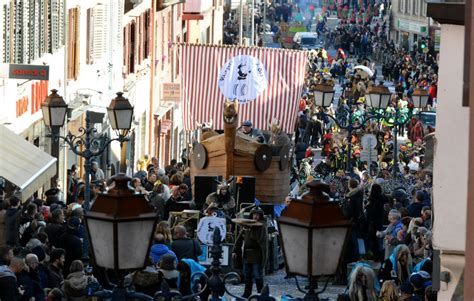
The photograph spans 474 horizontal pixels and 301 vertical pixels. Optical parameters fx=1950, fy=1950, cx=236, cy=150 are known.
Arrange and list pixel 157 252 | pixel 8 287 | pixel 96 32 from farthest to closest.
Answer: pixel 96 32 → pixel 157 252 → pixel 8 287

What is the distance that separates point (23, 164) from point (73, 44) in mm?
11241

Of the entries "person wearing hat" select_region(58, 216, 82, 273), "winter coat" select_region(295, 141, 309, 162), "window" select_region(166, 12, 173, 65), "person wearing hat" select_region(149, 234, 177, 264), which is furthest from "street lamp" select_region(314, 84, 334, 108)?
"window" select_region(166, 12, 173, 65)

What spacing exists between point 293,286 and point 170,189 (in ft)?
17.4

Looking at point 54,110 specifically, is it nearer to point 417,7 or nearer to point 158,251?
point 158,251

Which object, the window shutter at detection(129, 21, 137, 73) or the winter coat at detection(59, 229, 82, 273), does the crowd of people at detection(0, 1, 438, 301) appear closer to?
the winter coat at detection(59, 229, 82, 273)

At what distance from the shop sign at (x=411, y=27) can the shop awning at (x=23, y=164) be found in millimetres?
64357

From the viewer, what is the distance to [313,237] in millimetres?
11109

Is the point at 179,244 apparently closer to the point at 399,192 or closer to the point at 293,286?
the point at 293,286

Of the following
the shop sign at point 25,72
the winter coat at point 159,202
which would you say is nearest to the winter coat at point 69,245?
the winter coat at point 159,202

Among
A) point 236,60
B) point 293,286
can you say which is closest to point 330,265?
point 293,286

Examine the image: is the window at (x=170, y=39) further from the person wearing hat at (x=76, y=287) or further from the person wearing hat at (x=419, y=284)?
the person wearing hat at (x=76, y=287)

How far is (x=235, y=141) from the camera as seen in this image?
99.6 feet

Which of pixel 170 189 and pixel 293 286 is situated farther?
pixel 170 189

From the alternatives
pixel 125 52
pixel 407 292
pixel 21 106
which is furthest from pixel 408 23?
pixel 407 292
